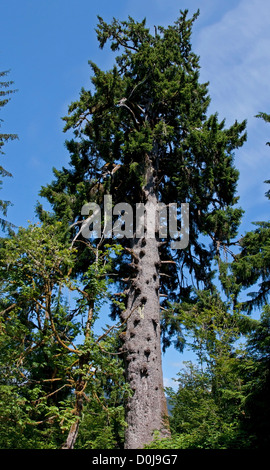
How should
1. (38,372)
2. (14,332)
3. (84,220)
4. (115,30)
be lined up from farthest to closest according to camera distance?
(115,30), (84,220), (38,372), (14,332)

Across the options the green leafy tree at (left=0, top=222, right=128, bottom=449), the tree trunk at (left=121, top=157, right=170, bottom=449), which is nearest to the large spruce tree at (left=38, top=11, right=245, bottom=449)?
the tree trunk at (left=121, top=157, right=170, bottom=449)

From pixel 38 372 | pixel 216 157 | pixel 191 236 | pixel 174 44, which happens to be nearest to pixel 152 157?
pixel 216 157

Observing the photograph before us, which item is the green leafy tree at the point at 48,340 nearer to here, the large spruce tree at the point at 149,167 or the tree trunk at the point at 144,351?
the tree trunk at the point at 144,351

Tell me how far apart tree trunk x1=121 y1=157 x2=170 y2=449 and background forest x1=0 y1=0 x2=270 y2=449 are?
38 cm

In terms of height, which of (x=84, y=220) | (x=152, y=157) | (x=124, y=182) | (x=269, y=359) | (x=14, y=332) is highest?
(x=152, y=157)

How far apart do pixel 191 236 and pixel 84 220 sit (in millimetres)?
4323

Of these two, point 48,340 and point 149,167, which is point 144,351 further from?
point 149,167

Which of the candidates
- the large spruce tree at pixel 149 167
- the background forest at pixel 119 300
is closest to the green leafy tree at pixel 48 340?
the background forest at pixel 119 300

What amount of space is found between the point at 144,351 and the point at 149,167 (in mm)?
6286

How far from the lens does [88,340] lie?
5.01 meters

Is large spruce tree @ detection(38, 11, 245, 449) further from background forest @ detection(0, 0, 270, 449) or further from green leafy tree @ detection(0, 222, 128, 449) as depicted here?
green leafy tree @ detection(0, 222, 128, 449)

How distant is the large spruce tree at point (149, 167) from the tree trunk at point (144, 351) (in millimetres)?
41

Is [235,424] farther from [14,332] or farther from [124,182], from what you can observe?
[124,182]

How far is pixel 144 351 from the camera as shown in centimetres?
806
